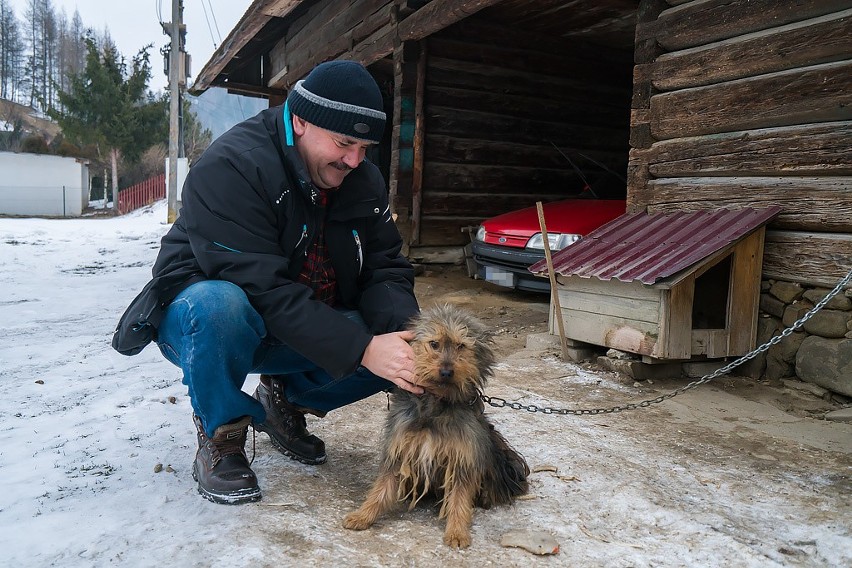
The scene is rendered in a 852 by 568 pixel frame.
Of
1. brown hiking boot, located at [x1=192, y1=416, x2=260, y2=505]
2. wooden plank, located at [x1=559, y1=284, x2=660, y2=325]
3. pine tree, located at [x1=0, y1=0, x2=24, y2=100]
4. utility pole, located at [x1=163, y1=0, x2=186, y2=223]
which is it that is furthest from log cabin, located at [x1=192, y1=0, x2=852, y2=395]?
pine tree, located at [x1=0, y1=0, x2=24, y2=100]

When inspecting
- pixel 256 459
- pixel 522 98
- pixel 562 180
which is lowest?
pixel 256 459

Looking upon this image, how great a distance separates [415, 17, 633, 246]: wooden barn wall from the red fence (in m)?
30.9

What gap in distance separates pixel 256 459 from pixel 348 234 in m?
1.23

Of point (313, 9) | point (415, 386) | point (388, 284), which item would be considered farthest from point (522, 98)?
point (415, 386)

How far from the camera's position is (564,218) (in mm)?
7547

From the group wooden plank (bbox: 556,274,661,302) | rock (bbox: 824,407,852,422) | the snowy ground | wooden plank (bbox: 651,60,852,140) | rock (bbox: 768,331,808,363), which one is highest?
wooden plank (bbox: 651,60,852,140)

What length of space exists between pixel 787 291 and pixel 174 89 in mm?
22220

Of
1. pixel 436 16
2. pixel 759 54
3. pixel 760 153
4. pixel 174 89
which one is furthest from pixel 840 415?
pixel 174 89

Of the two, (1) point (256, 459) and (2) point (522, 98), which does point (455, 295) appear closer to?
(2) point (522, 98)

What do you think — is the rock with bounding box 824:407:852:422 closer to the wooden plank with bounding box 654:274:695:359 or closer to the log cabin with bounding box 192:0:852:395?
the log cabin with bounding box 192:0:852:395

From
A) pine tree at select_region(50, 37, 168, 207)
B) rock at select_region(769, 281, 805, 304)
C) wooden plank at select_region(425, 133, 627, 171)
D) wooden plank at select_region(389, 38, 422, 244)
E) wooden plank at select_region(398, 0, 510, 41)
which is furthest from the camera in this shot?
pine tree at select_region(50, 37, 168, 207)

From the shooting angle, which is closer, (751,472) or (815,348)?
(751,472)

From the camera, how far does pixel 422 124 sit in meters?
9.34

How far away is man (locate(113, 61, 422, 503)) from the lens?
100 inches
